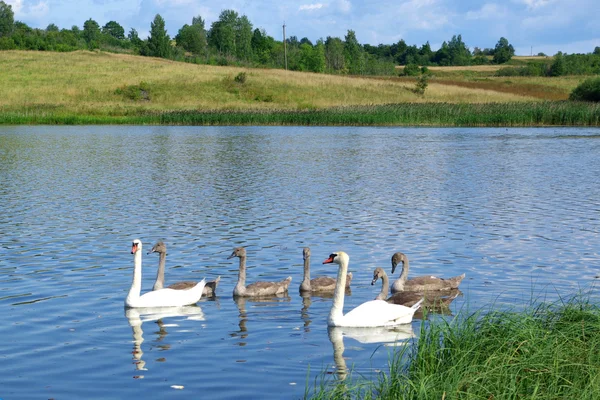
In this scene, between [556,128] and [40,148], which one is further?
[556,128]

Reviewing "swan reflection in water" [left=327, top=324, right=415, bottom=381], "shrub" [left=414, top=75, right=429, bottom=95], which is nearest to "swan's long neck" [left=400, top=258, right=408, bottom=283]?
"swan reflection in water" [left=327, top=324, right=415, bottom=381]

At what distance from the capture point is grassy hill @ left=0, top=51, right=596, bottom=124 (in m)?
71.6

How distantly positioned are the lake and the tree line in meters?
87.7

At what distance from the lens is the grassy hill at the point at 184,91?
235 feet

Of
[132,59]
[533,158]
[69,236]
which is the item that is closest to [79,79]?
[132,59]

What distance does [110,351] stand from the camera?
9531 mm

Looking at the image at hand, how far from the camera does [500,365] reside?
7016 millimetres

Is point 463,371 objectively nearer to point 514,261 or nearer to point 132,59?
point 514,261

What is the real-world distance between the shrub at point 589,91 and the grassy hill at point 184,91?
14.7ft

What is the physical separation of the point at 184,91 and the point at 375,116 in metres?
29.6

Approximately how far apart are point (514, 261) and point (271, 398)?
309 inches

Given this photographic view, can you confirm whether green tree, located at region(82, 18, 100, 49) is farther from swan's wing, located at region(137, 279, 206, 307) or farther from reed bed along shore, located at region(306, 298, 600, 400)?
reed bed along shore, located at region(306, 298, 600, 400)

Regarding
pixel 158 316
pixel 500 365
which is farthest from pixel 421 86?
pixel 500 365

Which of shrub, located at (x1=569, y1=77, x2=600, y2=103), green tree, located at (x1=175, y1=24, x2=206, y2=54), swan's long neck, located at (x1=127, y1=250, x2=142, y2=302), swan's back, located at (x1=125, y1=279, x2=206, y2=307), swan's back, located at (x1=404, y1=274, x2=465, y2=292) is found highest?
green tree, located at (x1=175, y1=24, x2=206, y2=54)
